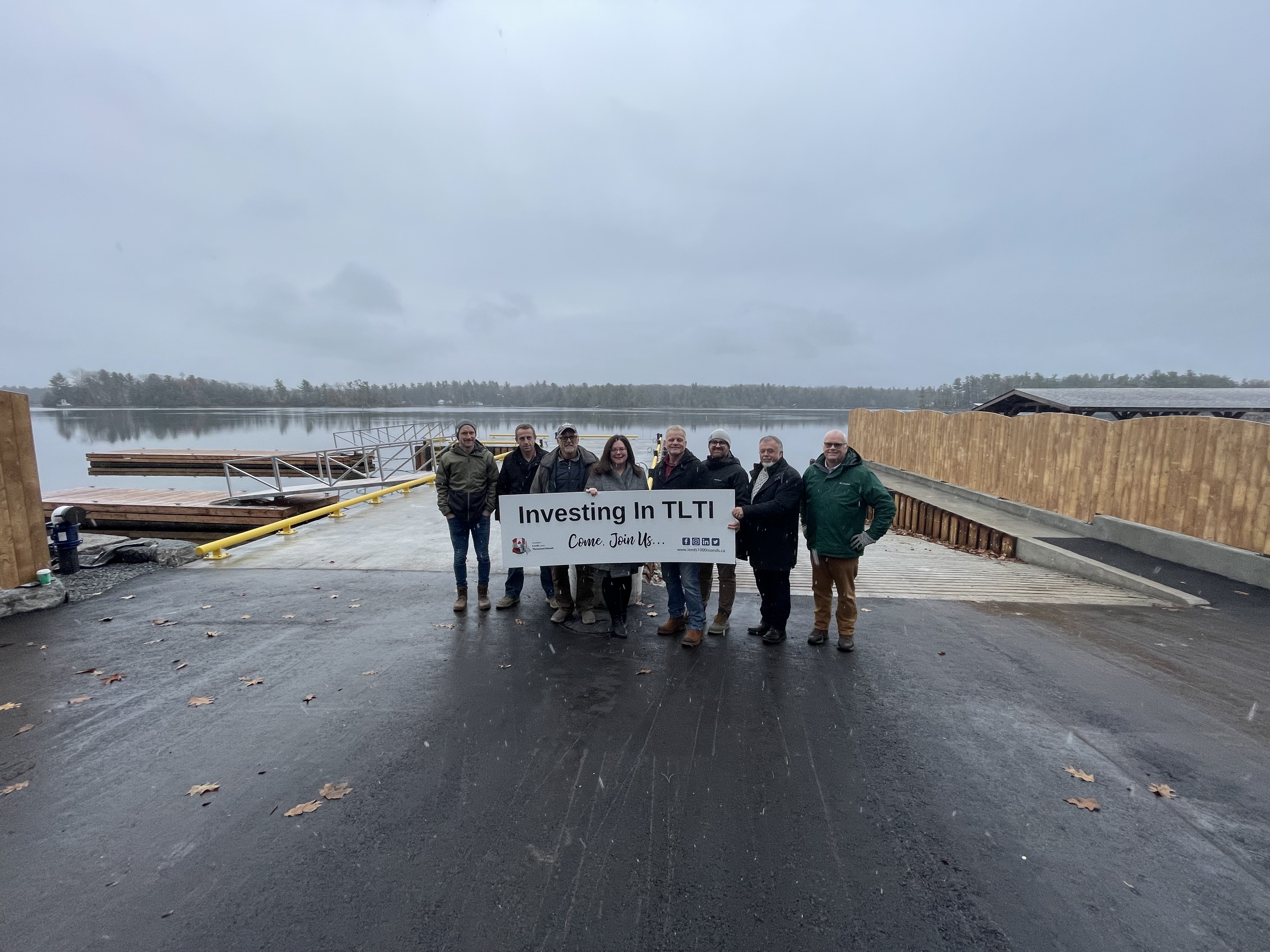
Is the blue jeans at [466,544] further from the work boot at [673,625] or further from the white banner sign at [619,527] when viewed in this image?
the work boot at [673,625]

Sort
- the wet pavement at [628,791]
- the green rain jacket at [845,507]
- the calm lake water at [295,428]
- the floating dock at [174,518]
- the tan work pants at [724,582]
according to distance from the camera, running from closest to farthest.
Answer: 1. the wet pavement at [628,791]
2. the green rain jacket at [845,507]
3. the tan work pants at [724,582]
4. the floating dock at [174,518]
5. the calm lake water at [295,428]

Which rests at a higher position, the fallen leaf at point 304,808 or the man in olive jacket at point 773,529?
the man in olive jacket at point 773,529

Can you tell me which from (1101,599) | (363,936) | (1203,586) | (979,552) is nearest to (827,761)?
(363,936)

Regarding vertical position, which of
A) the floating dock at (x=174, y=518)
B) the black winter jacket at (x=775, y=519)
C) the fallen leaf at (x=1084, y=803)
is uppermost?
the black winter jacket at (x=775, y=519)

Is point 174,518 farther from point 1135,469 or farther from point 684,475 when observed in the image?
point 1135,469

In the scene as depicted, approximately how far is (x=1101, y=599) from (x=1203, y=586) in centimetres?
157

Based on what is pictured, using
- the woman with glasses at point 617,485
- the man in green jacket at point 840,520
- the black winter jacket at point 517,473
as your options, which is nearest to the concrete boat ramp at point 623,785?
the woman with glasses at point 617,485

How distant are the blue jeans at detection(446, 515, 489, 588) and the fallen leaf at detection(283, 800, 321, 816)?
3257mm

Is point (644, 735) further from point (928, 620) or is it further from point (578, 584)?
point (928, 620)

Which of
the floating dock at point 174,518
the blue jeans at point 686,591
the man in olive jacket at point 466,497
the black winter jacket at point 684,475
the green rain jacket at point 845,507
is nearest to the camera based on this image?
the green rain jacket at point 845,507

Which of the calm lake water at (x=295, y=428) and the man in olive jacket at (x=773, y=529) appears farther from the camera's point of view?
the calm lake water at (x=295, y=428)

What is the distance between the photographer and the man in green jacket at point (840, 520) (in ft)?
17.6

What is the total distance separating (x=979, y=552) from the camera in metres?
11.6

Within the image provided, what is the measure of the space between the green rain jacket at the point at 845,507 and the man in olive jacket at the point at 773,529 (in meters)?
0.20
